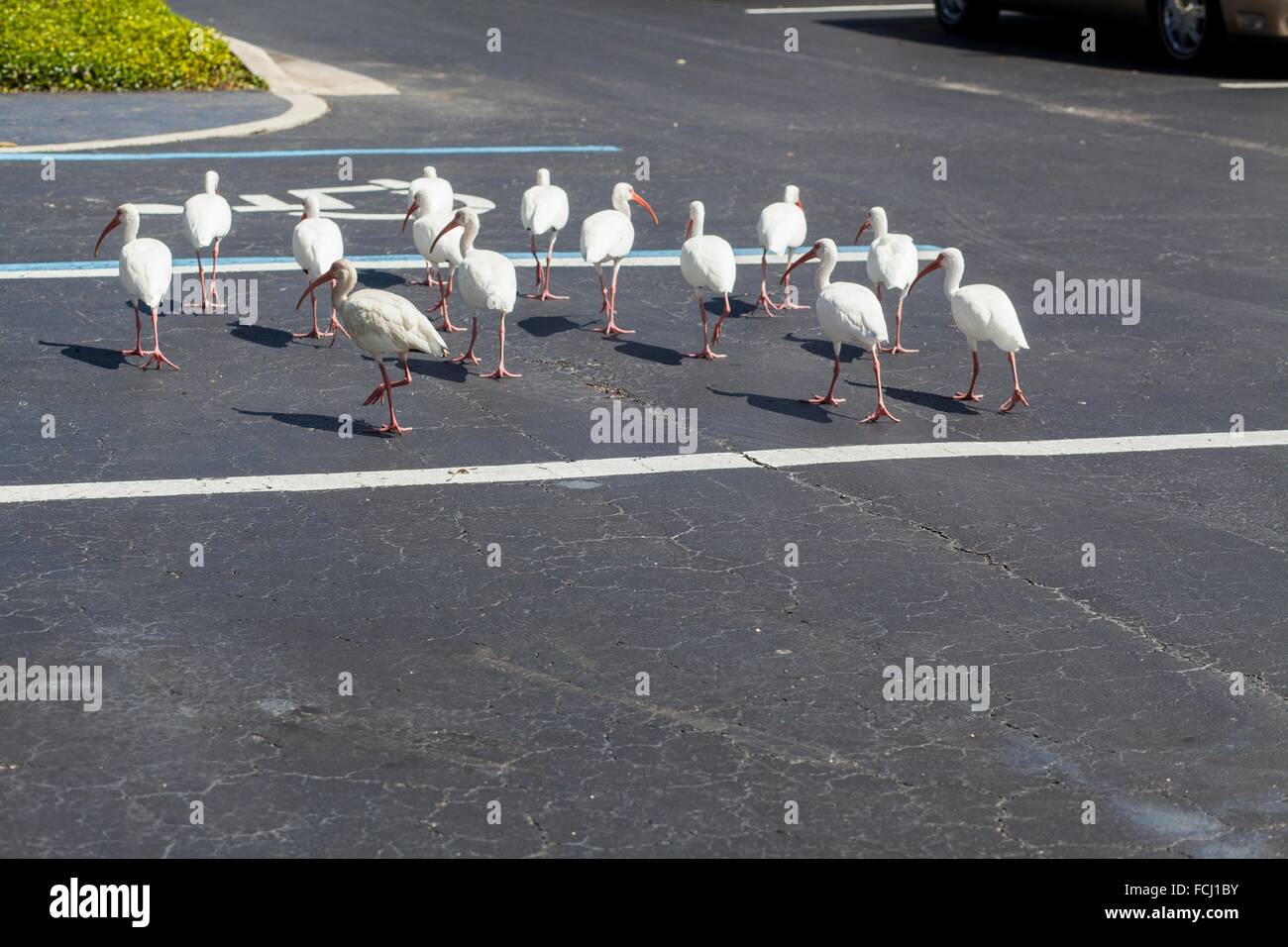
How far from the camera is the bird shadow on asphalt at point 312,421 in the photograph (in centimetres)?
987

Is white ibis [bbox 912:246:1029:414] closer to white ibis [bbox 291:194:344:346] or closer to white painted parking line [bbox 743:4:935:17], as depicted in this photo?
white ibis [bbox 291:194:344:346]

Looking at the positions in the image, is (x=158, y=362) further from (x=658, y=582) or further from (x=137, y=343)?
(x=658, y=582)

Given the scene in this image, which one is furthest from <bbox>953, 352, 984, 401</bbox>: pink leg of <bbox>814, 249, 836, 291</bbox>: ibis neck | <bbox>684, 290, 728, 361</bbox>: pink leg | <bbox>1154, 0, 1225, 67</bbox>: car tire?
<bbox>1154, 0, 1225, 67</bbox>: car tire

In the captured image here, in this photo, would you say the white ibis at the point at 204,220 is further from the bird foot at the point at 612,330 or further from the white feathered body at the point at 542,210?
the bird foot at the point at 612,330

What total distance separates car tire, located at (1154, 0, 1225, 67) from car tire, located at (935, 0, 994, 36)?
3.43 metres

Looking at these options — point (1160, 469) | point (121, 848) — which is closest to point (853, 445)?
point (1160, 469)

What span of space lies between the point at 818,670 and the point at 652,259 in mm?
7409

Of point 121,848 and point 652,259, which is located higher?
point 652,259

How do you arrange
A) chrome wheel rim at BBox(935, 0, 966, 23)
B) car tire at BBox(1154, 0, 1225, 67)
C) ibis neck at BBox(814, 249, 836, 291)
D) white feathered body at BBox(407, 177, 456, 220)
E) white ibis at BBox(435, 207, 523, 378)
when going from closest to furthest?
white ibis at BBox(435, 207, 523, 378)
ibis neck at BBox(814, 249, 836, 291)
white feathered body at BBox(407, 177, 456, 220)
car tire at BBox(1154, 0, 1225, 67)
chrome wheel rim at BBox(935, 0, 966, 23)

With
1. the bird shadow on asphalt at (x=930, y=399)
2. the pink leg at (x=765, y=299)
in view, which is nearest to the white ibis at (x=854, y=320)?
the bird shadow on asphalt at (x=930, y=399)

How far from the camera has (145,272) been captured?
1067cm

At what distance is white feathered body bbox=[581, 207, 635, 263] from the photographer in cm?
1178

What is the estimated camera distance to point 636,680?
6852 millimetres
